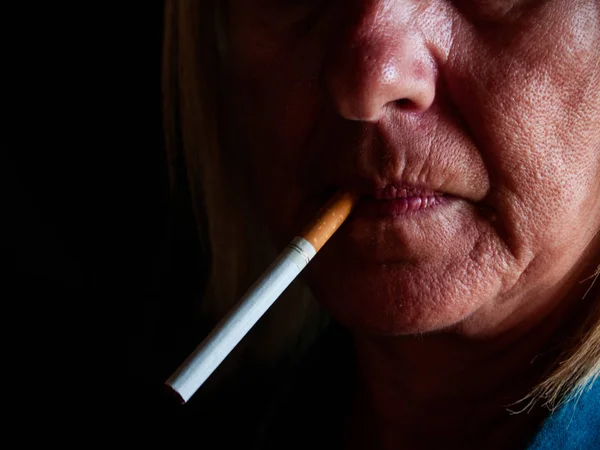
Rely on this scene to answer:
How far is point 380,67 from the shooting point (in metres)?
0.64

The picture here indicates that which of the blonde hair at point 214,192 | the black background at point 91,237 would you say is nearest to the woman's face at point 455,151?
the blonde hair at point 214,192

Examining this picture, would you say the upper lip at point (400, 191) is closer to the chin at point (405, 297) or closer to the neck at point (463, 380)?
the chin at point (405, 297)

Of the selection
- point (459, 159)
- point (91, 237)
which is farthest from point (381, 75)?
point (91, 237)

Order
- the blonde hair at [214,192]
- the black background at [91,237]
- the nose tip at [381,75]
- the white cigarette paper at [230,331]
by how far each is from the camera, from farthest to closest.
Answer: the black background at [91,237] < the blonde hair at [214,192] < the nose tip at [381,75] < the white cigarette paper at [230,331]

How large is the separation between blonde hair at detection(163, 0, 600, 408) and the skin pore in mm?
312

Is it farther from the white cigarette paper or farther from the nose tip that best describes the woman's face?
the white cigarette paper

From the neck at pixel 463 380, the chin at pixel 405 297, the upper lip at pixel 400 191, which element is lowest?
the neck at pixel 463 380

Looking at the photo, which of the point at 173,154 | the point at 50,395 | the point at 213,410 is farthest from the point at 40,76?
the point at 213,410

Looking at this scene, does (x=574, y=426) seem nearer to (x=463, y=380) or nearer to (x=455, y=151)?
(x=463, y=380)

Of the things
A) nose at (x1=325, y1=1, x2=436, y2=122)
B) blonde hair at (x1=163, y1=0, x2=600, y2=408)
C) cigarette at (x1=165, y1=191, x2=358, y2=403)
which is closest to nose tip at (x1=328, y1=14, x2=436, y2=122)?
nose at (x1=325, y1=1, x2=436, y2=122)

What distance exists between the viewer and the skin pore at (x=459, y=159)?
656 mm

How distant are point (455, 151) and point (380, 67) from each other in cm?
11

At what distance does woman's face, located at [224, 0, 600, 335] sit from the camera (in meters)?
0.65

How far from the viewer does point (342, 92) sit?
2.18 feet
